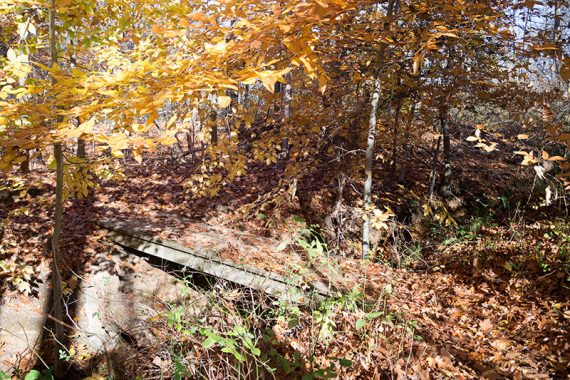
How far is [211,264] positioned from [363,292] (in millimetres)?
1985

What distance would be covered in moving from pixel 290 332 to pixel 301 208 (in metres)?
4.07

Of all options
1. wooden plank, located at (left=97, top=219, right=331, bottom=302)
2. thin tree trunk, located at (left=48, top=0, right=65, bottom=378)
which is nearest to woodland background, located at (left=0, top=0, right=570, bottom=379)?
thin tree trunk, located at (left=48, top=0, right=65, bottom=378)

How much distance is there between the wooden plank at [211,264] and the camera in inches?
147

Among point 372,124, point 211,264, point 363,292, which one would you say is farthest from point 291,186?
point 363,292

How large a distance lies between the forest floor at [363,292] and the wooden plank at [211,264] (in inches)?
7.3

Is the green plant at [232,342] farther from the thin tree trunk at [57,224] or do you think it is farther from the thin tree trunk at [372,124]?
the thin tree trunk at [372,124]

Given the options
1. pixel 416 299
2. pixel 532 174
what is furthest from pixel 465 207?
pixel 416 299

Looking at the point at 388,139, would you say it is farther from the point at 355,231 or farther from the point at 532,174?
the point at 532,174

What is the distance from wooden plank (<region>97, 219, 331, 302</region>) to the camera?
372cm

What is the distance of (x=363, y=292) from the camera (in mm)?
3658

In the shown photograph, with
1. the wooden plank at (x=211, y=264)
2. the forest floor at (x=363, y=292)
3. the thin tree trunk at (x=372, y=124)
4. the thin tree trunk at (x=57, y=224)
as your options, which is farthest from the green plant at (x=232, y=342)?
the thin tree trunk at (x=372, y=124)

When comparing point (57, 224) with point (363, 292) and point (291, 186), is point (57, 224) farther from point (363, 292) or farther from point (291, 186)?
point (363, 292)

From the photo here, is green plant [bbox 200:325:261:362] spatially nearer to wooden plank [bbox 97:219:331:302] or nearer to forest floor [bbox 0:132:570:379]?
forest floor [bbox 0:132:570:379]

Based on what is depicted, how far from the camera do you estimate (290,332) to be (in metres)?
3.30
